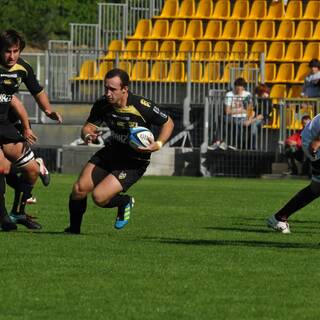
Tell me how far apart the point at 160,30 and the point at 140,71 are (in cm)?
270

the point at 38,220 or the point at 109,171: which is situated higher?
the point at 109,171

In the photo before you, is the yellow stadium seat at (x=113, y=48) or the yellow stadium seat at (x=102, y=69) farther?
the yellow stadium seat at (x=113, y=48)

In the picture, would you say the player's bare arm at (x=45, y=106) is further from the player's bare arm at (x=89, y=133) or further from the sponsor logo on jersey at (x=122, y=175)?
the sponsor logo on jersey at (x=122, y=175)

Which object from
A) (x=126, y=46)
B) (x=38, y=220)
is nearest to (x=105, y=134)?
(x=126, y=46)

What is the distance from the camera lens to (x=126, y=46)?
109ft

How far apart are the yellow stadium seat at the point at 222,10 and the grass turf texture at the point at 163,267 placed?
1601cm

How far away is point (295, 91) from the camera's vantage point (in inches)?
1206

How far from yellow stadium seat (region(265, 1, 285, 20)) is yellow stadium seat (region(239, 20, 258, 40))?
405 millimetres

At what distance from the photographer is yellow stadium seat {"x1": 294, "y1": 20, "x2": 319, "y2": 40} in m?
31.6

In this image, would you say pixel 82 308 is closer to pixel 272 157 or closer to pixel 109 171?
pixel 109 171

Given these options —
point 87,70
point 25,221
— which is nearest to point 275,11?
point 87,70

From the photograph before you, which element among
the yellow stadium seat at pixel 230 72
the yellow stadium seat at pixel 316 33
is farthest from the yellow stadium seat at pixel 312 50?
the yellow stadium seat at pixel 230 72

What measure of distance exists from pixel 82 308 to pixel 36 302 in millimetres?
385

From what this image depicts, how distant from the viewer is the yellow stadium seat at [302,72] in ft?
101
